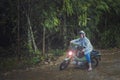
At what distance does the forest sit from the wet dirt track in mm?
931

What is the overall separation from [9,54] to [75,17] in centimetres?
431

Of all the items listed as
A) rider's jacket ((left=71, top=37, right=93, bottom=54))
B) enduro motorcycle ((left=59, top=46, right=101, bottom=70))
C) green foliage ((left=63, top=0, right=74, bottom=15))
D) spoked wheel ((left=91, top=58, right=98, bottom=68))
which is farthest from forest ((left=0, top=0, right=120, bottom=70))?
spoked wheel ((left=91, top=58, right=98, bottom=68))

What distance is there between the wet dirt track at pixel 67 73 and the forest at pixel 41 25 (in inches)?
36.7

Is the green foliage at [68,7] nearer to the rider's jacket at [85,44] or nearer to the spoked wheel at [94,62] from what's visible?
the rider's jacket at [85,44]

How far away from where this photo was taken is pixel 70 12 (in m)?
15.0

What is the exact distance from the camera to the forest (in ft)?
45.3

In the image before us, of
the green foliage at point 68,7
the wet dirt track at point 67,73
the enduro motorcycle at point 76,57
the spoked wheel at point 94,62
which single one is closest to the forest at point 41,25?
the green foliage at point 68,7

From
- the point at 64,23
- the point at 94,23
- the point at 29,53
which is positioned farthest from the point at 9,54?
the point at 94,23

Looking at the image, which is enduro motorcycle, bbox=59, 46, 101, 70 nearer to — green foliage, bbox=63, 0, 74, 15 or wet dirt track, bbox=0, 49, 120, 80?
wet dirt track, bbox=0, 49, 120, 80

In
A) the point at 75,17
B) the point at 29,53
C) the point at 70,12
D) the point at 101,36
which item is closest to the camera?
Answer: the point at 29,53

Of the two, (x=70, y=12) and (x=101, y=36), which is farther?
(x=101, y=36)

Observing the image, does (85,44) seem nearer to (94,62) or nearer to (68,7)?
(94,62)

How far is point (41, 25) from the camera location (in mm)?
14492

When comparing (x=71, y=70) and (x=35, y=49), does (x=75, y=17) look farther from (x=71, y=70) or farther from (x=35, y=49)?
(x=71, y=70)
